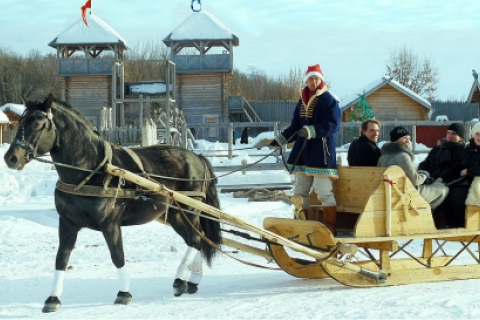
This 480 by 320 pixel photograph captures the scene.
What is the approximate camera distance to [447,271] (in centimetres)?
683

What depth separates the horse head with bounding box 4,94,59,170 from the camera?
218 inches

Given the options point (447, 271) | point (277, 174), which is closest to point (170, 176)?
point (447, 271)

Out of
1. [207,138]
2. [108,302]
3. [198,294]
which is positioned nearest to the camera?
[108,302]

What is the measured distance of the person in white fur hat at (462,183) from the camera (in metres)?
7.03

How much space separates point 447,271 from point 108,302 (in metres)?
3.47

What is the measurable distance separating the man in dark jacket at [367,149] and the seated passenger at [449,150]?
2.92 feet

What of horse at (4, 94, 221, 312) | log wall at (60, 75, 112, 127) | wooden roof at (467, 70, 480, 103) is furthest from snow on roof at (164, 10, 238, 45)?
horse at (4, 94, 221, 312)

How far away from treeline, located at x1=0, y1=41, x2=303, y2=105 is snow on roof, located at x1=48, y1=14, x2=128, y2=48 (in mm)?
12497

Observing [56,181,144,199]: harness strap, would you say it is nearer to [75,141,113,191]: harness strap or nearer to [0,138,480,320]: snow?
[75,141,113,191]: harness strap

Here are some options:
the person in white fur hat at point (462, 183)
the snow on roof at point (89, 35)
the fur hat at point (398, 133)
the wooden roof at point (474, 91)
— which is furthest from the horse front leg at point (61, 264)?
the wooden roof at point (474, 91)

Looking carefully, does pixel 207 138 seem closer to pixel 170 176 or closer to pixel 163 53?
pixel 163 53

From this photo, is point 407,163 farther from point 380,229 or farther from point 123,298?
point 123,298

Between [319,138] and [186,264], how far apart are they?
1838 millimetres

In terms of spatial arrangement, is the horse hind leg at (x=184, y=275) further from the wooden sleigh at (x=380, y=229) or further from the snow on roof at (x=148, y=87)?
the snow on roof at (x=148, y=87)
